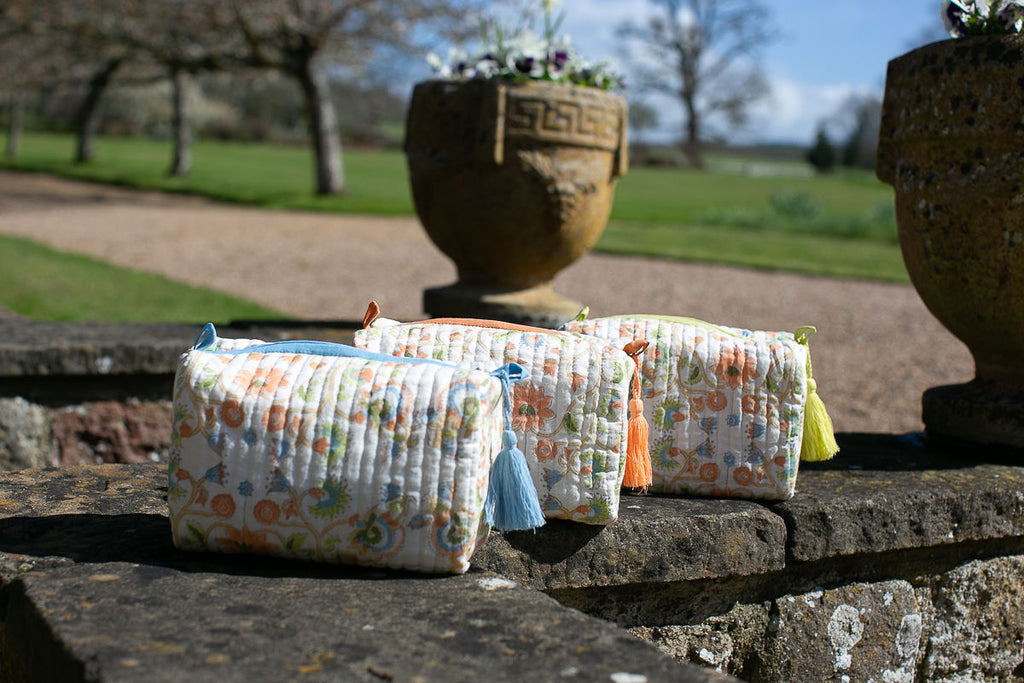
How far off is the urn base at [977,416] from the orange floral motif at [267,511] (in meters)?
2.18

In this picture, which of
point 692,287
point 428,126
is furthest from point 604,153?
point 692,287

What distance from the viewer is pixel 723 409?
91.0 inches

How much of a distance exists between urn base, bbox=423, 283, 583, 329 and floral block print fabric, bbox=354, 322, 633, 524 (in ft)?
7.01

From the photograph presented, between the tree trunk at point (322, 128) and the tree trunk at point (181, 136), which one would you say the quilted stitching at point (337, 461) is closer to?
the tree trunk at point (322, 128)

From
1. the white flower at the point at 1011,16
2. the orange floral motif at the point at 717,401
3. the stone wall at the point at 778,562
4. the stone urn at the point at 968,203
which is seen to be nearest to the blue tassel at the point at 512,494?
the stone wall at the point at 778,562

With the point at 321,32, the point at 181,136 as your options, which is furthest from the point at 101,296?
the point at 181,136

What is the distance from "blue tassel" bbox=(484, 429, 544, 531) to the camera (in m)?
1.91

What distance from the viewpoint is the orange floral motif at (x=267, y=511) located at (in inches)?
71.9

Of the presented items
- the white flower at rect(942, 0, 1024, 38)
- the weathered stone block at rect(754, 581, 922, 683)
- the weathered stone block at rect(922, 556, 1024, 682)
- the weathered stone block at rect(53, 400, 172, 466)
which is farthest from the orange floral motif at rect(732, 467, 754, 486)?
the weathered stone block at rect(53, 400, 172, 466)

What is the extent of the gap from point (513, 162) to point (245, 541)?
2477 millimetres

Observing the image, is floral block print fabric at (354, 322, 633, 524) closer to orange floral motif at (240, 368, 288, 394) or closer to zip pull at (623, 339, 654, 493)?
zip pull at (623, 339, 654, 493)

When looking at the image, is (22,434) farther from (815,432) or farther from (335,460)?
(815,432)

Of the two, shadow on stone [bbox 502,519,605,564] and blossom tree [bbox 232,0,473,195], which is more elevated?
blossom tree [bbox 232,0,473,195]

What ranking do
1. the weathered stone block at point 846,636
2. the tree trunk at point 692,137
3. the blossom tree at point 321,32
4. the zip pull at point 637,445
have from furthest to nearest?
the tree trunk at point 692,137
the blossom tree at point 321,32
the weathered stone block at point 846,636
the zip pull at point 637,445
